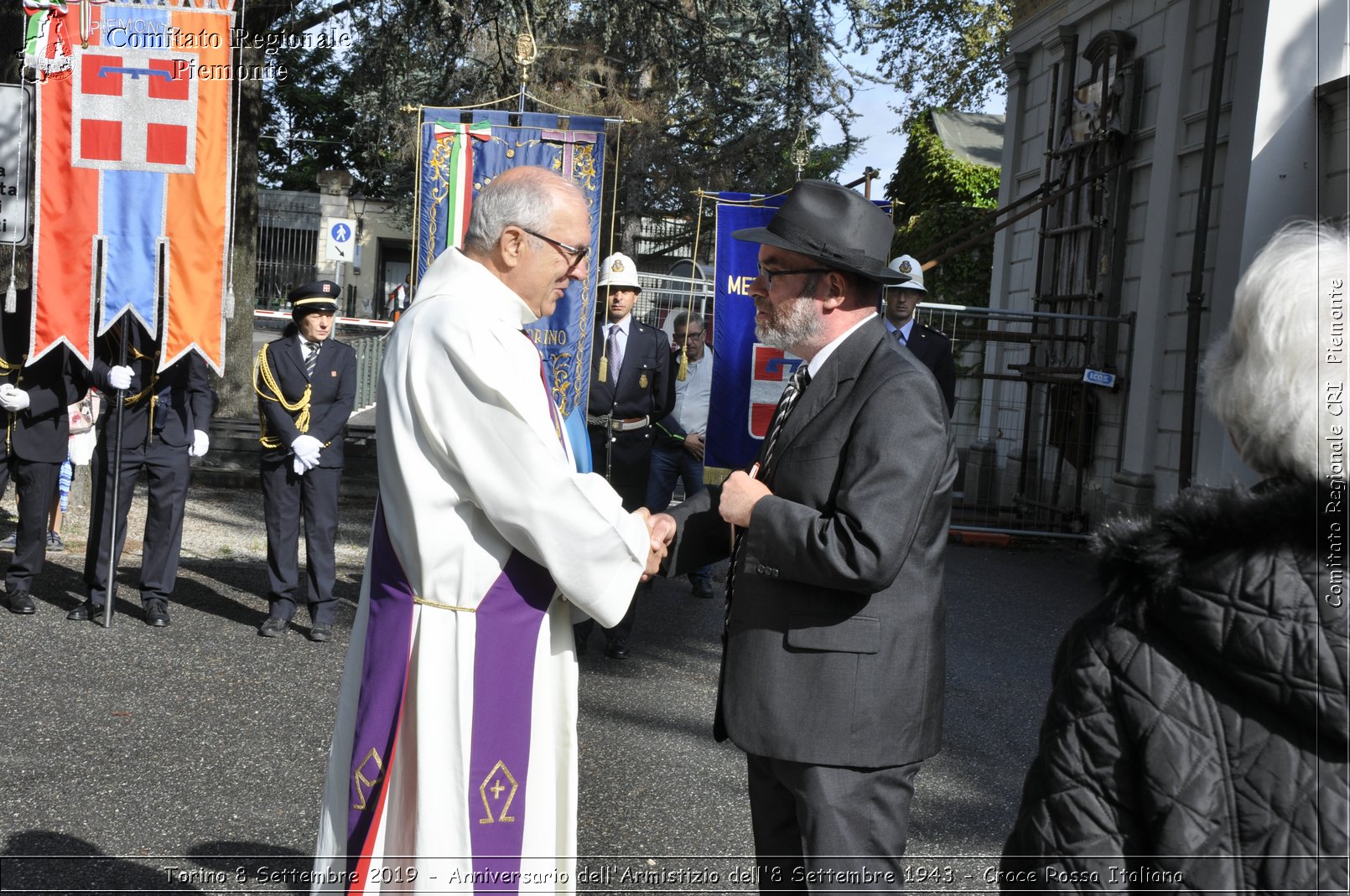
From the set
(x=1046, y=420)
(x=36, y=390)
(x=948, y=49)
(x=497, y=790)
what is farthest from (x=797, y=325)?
(x=948, y=49)

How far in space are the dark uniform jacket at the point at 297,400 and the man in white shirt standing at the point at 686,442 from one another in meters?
2.04

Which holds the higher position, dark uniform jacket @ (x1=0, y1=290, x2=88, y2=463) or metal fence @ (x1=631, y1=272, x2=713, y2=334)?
metal fence @ (x1=631, y1=272, x2=713, y2=334)

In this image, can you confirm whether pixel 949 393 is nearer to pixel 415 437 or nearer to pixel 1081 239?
pixel 1081 239

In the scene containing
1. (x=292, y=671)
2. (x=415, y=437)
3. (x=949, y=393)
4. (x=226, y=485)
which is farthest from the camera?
(x=226, y=485)

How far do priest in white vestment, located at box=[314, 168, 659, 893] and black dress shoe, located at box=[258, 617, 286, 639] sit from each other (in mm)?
4398

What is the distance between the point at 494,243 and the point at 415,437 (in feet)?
1.68

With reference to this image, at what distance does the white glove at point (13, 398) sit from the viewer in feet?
22.4

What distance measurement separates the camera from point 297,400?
6945 mm

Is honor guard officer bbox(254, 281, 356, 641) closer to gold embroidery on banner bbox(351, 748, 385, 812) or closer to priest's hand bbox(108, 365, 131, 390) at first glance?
priest's hand bbox(108, 365, 131, 390)

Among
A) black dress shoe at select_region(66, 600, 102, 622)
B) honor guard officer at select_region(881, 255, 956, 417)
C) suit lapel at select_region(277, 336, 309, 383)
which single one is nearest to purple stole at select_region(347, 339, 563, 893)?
suit lapel at select_region(277, 336, 309, 383)

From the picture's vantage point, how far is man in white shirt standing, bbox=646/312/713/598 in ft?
27.2

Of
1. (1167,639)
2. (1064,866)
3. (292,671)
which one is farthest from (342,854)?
(292,671)

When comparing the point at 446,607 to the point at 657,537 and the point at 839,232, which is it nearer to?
the point at 657,537

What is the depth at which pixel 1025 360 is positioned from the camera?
13.2 m
